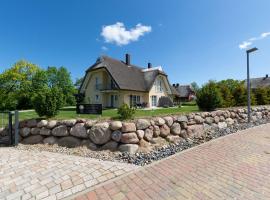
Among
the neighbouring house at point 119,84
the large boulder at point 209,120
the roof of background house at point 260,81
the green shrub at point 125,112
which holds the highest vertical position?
the roof of background house at point 260,81

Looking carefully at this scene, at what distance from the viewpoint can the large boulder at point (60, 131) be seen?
6.61 meters

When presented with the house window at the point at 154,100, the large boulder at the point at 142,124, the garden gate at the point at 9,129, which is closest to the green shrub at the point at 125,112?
the large boulder at the point at 142,124

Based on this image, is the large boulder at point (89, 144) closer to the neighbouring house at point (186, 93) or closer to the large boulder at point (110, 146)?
the large boulder at point (110, 146)

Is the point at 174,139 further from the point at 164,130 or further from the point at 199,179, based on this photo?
the point at 199,179

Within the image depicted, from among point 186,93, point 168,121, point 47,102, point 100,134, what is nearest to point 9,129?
point 47,102

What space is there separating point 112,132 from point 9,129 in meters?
4.06

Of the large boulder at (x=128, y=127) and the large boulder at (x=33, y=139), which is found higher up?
the large boulder at (x=128, y=127)

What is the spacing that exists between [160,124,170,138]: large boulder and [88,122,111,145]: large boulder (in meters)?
1.94

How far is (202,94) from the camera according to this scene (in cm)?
1011

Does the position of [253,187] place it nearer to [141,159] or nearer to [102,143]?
[141,159]

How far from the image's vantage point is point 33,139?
7.01 m

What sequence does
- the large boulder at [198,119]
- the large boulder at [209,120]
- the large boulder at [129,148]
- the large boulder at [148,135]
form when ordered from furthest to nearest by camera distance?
the large boulder at [209,120], the large boulder at [198,119], the large boulder at [148,135], the large boulder at [129,148]

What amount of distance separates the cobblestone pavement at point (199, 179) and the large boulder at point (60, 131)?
3436 millimetres

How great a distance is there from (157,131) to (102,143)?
1939 millimetres
